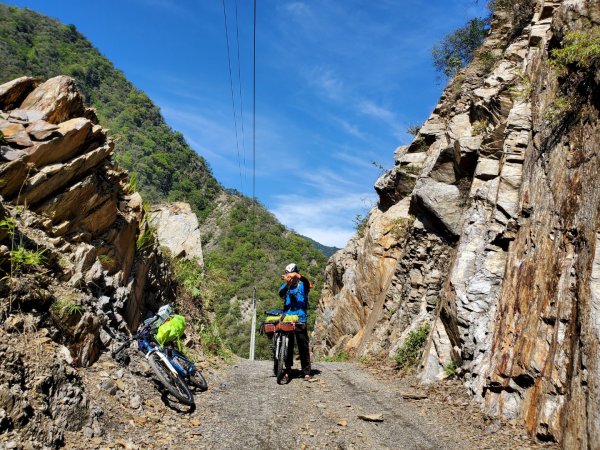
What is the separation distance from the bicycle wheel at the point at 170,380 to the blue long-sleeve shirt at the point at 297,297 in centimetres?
276

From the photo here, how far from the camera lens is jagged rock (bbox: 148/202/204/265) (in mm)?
15523

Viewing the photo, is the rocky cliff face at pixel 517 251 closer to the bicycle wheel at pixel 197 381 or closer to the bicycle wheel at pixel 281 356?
Answer: the bicycle wheel at pixel 281 356

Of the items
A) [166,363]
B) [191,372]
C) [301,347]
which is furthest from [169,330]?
[301,347]

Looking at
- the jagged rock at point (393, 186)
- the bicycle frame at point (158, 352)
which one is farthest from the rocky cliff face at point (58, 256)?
the jagged rock at point (393, 186)

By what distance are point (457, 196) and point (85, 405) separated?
10.5 m

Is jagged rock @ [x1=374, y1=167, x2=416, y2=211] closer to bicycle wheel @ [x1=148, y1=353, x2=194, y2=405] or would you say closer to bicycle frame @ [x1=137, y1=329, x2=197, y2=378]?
bicycle frame @ [x1=137, y1=329, x2=197, y2=378]

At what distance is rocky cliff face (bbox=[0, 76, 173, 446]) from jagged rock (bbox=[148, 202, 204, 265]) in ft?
16.6

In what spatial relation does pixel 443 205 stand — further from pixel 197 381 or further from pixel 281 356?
pixel 197 381

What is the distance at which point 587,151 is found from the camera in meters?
6.09

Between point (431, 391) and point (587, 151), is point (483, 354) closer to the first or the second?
point (431, 391)

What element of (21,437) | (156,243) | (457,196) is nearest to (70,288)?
(21,437)

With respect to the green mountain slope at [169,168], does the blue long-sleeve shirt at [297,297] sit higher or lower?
lower

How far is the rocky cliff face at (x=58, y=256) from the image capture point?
4.48 metres

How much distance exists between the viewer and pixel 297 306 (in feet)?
28.2
